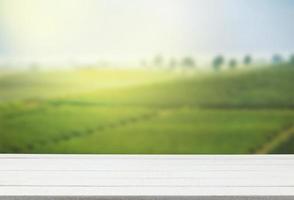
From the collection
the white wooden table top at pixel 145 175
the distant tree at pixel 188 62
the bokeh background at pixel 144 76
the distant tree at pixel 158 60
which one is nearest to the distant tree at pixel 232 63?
the bokeh background at pixel 144 76

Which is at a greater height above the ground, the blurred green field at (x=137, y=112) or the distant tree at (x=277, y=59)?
the distant tree at (x=277, y=59)

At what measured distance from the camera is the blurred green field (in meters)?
2.61

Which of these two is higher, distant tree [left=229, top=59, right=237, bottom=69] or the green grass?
distant tree [left=229, top=59, right=237, bottom=69]

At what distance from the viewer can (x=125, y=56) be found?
262 cm

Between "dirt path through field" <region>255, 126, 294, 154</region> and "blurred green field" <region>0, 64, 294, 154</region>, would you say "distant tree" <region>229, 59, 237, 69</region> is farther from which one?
"dirt path through field" <region>255, 126, 294, 154</region>

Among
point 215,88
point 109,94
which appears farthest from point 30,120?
point 215,88

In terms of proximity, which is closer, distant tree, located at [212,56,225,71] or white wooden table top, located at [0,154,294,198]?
white wooden table top, located at [0,154,294,198]

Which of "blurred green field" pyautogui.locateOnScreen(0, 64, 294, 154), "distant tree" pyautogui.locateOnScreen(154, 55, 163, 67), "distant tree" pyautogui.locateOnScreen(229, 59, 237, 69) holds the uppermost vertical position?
"distant tree" pyautogui.locateOnScreen(154, 55, 163, 67)

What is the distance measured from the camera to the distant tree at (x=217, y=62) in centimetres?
265

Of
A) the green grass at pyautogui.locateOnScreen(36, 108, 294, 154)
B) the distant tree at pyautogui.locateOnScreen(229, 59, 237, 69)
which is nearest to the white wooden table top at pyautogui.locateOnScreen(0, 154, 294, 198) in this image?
the green grass at pyautogui.locateOnScreen(36, 108, 294, 154)

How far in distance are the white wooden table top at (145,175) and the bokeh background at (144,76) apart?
0.15m

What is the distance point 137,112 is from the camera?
8.65 feet

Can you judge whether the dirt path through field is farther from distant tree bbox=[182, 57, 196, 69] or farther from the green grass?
distant tree bbox=[182, 57, 196, 69]

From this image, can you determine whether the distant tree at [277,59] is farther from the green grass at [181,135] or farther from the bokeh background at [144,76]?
the green grass at [181,135]
